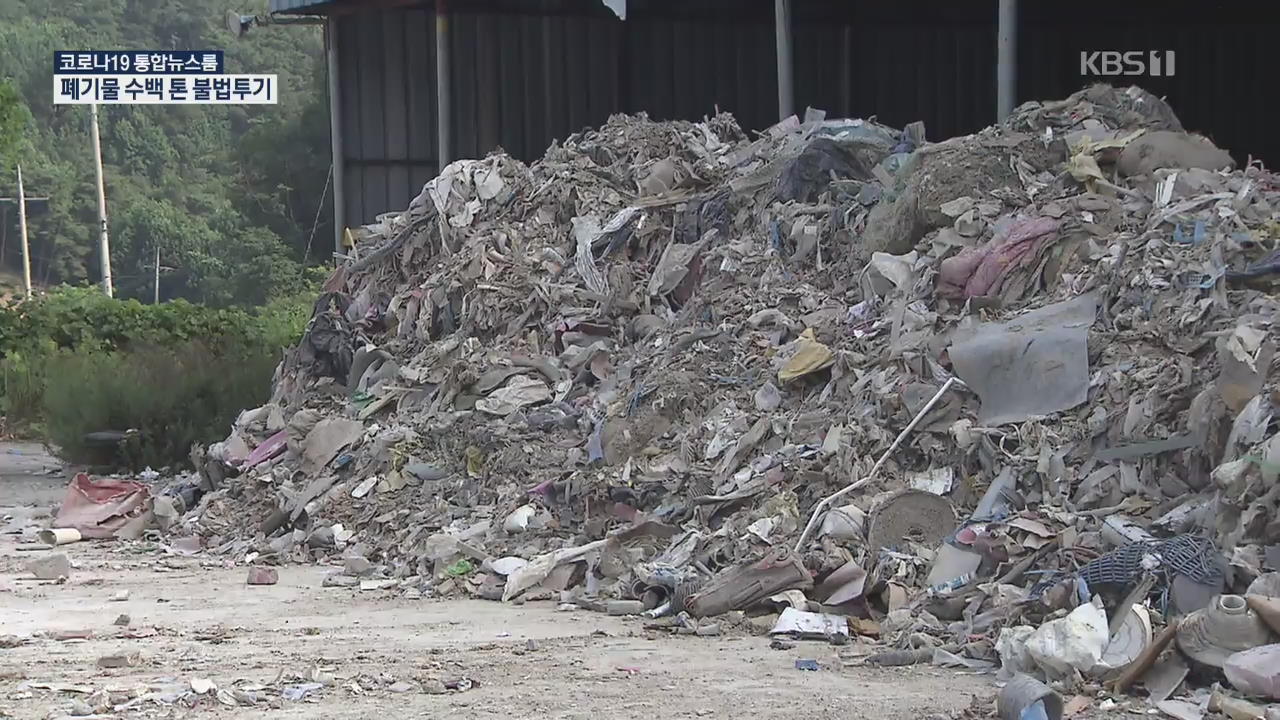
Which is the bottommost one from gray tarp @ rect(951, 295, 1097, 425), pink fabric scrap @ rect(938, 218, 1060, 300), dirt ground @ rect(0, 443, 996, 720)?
dirt ground @ rect(0, 443, 996, 720)

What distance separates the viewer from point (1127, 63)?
21.9 metres

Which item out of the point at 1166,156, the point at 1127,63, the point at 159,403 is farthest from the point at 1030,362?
the point at 1127,63

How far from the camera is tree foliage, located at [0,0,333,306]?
38719mm

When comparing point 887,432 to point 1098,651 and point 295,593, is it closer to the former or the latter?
point 1098,651

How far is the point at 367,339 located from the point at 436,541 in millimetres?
3798

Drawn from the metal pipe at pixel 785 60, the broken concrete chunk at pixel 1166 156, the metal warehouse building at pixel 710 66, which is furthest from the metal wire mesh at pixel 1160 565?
the metal warehouse building at pixel 710 66

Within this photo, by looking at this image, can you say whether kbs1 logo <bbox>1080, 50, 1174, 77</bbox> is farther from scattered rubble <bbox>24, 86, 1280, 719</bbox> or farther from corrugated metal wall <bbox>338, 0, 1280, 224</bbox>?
scattered rubble <bbox>24, 86, 1280, 719</bbox>

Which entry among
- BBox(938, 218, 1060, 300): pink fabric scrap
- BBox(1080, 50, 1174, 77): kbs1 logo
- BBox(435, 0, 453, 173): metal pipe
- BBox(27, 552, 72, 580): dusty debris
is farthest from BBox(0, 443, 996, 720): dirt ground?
BBox(1080, 50, 1174, 77): kbs1 logo

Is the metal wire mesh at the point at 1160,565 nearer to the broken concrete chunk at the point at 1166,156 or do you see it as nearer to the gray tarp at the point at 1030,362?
the gray tarp at the point at 1030,362
